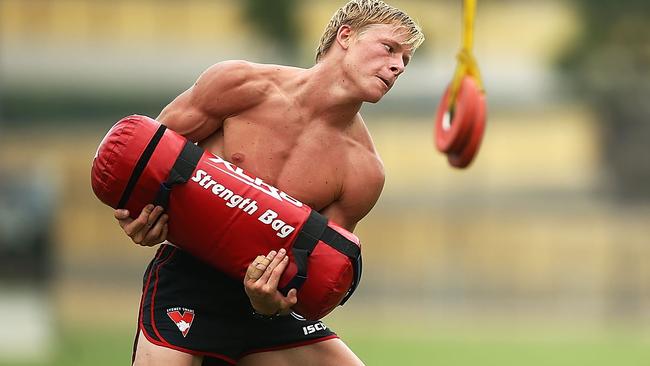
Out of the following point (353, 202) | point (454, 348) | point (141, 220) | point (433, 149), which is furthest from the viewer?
point (433, 149)

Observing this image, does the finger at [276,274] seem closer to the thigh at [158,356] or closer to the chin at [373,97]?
the thigh at [158,356]

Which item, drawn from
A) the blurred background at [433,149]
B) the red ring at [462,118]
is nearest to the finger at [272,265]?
the red ring at [462,118]

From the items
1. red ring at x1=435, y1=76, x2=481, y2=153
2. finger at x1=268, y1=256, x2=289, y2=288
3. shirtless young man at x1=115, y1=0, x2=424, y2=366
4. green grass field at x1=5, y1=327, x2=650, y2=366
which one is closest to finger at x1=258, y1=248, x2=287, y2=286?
finger at x1=268, y1=256, x2=289, y2=288

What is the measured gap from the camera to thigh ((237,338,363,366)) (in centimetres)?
685

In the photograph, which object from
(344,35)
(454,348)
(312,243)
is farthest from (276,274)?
(454,348)

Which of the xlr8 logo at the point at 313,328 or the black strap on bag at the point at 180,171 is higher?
the black strap on bag at the point at 180,171

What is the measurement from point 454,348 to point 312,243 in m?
12.8

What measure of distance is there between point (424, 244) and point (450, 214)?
779 millimetres

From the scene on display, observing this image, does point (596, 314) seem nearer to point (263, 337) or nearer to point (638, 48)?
point (638, 48)

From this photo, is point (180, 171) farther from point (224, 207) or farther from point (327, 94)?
point (327, 94)

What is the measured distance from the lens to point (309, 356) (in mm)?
6918

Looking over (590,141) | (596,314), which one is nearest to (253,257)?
(596,314)

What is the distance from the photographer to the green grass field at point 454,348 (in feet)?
54.2

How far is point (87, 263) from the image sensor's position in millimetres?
28109
